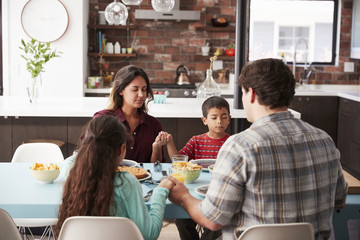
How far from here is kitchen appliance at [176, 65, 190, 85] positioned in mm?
6574

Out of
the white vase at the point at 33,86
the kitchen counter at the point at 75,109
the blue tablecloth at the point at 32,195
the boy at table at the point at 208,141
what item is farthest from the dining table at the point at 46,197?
the white vase at the point at 33,86

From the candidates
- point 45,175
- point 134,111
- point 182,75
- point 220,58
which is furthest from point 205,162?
point 220,58

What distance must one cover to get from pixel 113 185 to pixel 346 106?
15.2 feet

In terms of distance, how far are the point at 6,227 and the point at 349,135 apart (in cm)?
466

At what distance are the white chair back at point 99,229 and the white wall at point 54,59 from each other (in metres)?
4.64

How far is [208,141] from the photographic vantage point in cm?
311

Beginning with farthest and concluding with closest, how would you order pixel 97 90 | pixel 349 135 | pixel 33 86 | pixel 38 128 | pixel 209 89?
pixel 97 90
pixel 349 135
pixel 209 89
pixel 33 86
pixel 38 128

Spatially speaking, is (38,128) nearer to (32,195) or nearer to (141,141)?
(141,141)

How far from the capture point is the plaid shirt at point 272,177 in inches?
67.1

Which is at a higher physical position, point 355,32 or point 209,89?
point 355,32

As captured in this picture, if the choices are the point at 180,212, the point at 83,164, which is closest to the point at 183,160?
the point at 180,212

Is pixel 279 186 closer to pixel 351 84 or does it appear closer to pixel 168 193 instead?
pixel 168 193

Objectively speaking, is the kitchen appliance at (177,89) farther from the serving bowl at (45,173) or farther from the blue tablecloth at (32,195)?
the serving bowl at (45,173)

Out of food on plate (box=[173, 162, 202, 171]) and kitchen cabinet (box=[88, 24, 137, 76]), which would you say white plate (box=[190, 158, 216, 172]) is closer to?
food on plate (box=[173, 162, 202, 171])
